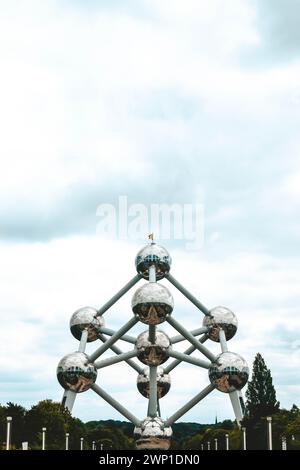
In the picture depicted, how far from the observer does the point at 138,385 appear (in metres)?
30.6

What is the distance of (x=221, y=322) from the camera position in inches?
1194

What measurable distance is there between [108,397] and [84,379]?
4.96 ft

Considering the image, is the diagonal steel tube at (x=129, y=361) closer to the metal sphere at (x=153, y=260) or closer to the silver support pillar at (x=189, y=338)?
the metal sphere at (x=153, y=260)

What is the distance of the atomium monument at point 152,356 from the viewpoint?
26312 mm

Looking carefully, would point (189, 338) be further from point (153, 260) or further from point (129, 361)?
point (129, 361)

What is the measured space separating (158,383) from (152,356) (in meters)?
3.41

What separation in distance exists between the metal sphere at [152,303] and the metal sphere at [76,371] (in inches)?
109

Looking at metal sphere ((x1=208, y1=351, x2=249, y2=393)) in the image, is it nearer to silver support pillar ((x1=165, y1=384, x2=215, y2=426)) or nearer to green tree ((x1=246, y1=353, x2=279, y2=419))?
silver support pillar ((x1=165, y1=384, x2=215, y2=426))

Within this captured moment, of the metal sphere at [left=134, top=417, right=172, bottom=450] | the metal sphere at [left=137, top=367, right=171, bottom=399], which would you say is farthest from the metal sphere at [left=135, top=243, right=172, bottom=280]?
the metal sphere at [left=134, top=417, right=172, bottom=450]

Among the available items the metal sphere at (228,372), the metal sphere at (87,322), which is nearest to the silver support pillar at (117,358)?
the metal sphere at (87,322)

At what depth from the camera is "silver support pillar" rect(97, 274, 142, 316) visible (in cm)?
3005
